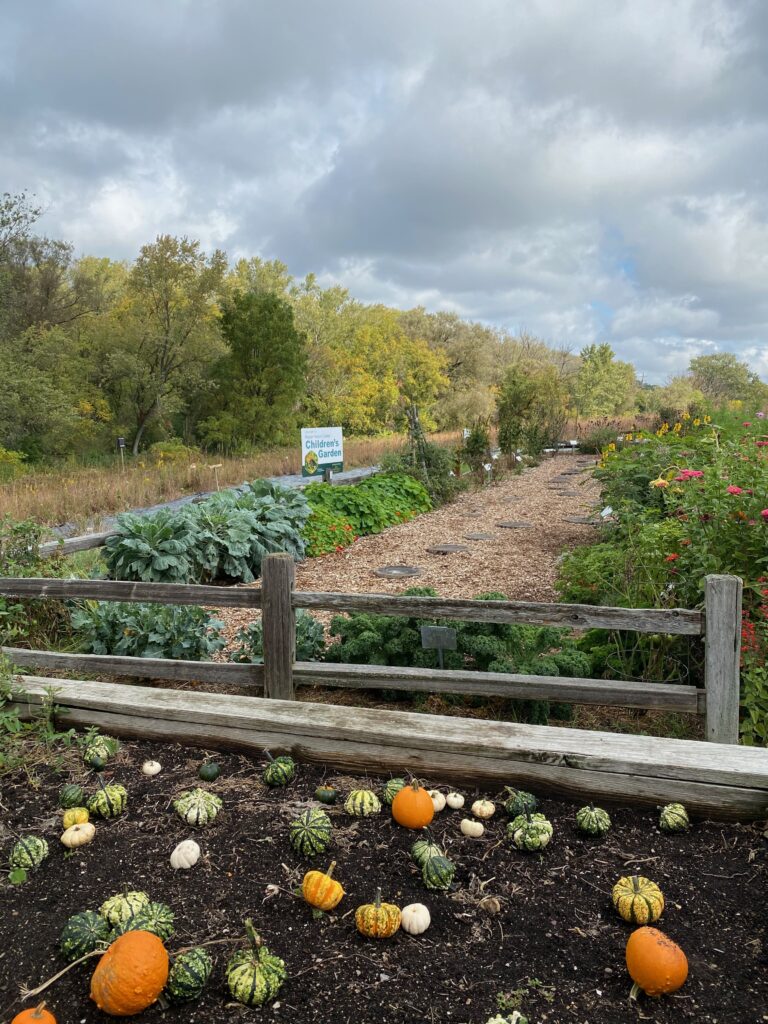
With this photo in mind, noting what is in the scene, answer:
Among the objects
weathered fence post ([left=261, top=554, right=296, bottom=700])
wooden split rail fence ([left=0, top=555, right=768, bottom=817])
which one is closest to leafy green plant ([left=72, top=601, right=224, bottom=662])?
wooden split rail fence ([left=0, top=555, right=768, bottom=817])

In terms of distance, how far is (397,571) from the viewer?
7055mm

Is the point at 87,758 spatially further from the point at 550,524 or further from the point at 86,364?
the point at 86,364

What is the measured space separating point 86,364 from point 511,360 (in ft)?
110

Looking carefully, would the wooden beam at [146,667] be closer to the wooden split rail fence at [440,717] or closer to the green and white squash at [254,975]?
the wooden split rail fence at [440,717]

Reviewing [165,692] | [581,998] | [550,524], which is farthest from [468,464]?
[581,998]

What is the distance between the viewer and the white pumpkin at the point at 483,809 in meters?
2.12

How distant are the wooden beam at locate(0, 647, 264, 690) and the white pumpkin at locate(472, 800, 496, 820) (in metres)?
1.46

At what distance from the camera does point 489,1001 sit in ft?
4.93

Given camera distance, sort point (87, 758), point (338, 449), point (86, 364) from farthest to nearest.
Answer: point (86, 364) → point (338, 449) → point (87, 758)

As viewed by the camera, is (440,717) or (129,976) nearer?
(129,976)

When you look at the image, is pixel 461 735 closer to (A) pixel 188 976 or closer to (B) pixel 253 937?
(B) pixel 253 937

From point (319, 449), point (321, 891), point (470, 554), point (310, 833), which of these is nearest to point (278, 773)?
point (310, 833)

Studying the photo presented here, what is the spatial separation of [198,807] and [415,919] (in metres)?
0.77

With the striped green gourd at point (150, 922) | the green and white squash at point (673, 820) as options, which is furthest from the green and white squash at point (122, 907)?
the green and white squash at point (673, 820)
